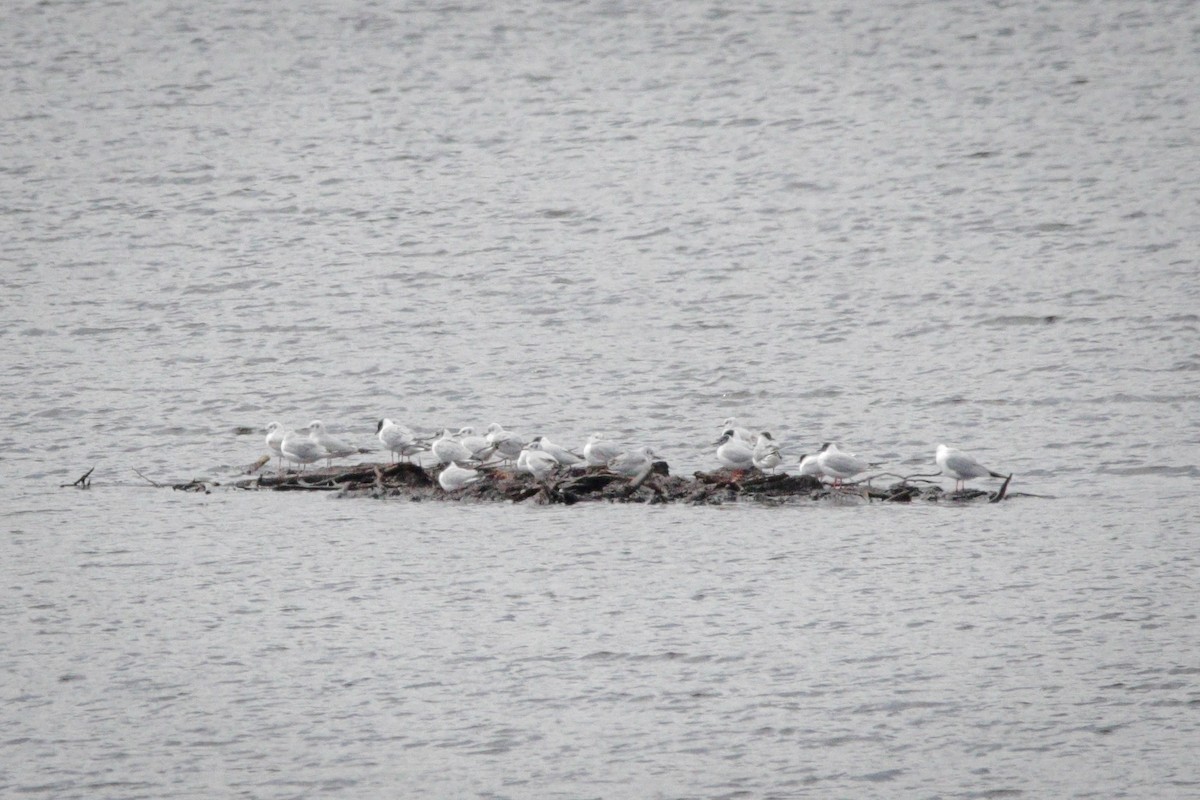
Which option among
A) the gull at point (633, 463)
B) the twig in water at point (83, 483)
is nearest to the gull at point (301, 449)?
the twig in water at point (83, 483)

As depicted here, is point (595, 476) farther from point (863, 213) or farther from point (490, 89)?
point (490, 89)

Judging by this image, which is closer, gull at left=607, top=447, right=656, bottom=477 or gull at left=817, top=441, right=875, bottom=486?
gull at left=817, top=441, right=875, bottom=486

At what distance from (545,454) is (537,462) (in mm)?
125

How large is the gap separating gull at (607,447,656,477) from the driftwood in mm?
70

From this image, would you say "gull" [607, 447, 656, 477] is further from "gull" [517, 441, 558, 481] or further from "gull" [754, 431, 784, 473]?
"gull" [754, 431, 784, 473]

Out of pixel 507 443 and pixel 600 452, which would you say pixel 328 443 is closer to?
pixel 507 443

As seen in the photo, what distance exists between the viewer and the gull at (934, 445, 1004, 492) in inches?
548

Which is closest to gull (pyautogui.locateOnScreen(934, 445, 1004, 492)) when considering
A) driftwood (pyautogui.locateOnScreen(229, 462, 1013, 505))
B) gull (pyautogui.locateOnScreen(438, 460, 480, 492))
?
driftwood (pyautogui.locateOnScreen(229, 462, 1013, 505))

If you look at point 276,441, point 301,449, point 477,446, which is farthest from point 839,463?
point 276,441

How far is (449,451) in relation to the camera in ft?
49.1

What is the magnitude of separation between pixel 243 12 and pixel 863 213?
27567mm

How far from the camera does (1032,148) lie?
32.3m

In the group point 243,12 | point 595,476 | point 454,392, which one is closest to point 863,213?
point 454,392

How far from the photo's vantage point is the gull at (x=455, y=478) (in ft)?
47.2
